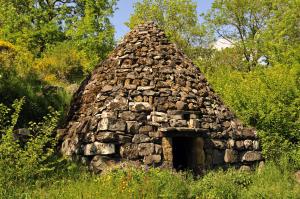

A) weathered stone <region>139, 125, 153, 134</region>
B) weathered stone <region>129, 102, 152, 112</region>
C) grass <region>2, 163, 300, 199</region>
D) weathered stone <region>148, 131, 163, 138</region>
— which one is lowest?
grass <region>2, 163, 300, 199</region>

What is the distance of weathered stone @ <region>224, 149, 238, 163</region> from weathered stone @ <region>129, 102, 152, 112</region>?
7.70 feet

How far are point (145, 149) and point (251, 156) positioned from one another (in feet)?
10.5

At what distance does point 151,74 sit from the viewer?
951 cm

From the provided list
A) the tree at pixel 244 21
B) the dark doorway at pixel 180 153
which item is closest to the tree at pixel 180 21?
the tree at pixel 244 21

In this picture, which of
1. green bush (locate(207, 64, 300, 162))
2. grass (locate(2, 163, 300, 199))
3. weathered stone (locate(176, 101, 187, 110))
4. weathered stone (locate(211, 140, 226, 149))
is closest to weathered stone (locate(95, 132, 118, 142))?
grass (locate(2, 163, 300, 199))

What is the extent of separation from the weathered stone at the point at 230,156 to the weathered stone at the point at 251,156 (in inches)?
11.1

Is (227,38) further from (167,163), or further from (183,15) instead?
(167,163)

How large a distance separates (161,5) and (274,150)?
715 inches

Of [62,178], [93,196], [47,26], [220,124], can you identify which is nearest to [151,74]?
[220,124]

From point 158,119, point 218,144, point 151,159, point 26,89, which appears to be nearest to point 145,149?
point 151,159

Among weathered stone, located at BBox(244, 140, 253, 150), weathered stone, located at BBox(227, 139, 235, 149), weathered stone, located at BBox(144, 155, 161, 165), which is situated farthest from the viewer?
weathered stone, located at BBox(244, 140, 253, 150)

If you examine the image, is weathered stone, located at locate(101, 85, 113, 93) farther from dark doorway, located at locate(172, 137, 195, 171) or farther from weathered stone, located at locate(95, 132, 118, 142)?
dark doorway, located at locate(172, 137, 195, 171)

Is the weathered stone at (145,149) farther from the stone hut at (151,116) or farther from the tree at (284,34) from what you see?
the tree at (284,34)

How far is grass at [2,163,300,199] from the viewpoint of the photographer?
6074mm
